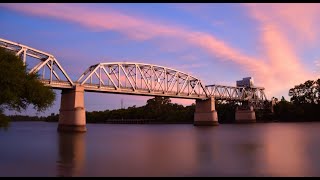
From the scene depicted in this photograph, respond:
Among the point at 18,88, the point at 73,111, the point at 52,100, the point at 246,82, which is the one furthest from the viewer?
the point at 246,82

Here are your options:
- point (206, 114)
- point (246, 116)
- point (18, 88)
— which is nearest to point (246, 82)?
point (246, 116)

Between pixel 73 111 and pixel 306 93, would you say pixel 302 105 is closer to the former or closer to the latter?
pixel 306 93

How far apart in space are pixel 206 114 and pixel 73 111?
67.4 meters

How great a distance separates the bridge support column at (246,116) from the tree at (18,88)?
449 feet

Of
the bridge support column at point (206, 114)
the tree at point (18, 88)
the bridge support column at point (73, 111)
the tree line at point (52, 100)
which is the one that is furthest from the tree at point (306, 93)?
the tree at point (18, 88)

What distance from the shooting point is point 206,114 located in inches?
5463

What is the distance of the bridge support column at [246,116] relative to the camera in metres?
161

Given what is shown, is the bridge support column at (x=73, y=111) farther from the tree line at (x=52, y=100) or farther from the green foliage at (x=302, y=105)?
the green foliage at (x=302, y=105)

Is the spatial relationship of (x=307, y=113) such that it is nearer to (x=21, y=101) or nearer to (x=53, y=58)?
(x=53, y=58)

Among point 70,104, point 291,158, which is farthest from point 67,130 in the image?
point 291,158

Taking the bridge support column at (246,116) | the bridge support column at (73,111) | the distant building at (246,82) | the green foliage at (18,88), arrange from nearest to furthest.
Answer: the green foliage at (18,88) < the bridge support column at (73,111) < the bridge support column at (246,116) < the distant building at (246,82)

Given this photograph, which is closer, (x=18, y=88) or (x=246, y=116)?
(x=18, y=88)

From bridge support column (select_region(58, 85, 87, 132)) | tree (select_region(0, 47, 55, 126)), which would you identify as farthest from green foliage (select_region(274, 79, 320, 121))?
tree (select_region(0, 47, 55, 126))

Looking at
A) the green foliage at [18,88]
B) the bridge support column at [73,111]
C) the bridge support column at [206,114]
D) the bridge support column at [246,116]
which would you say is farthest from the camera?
the bridge support column at [246,116]
